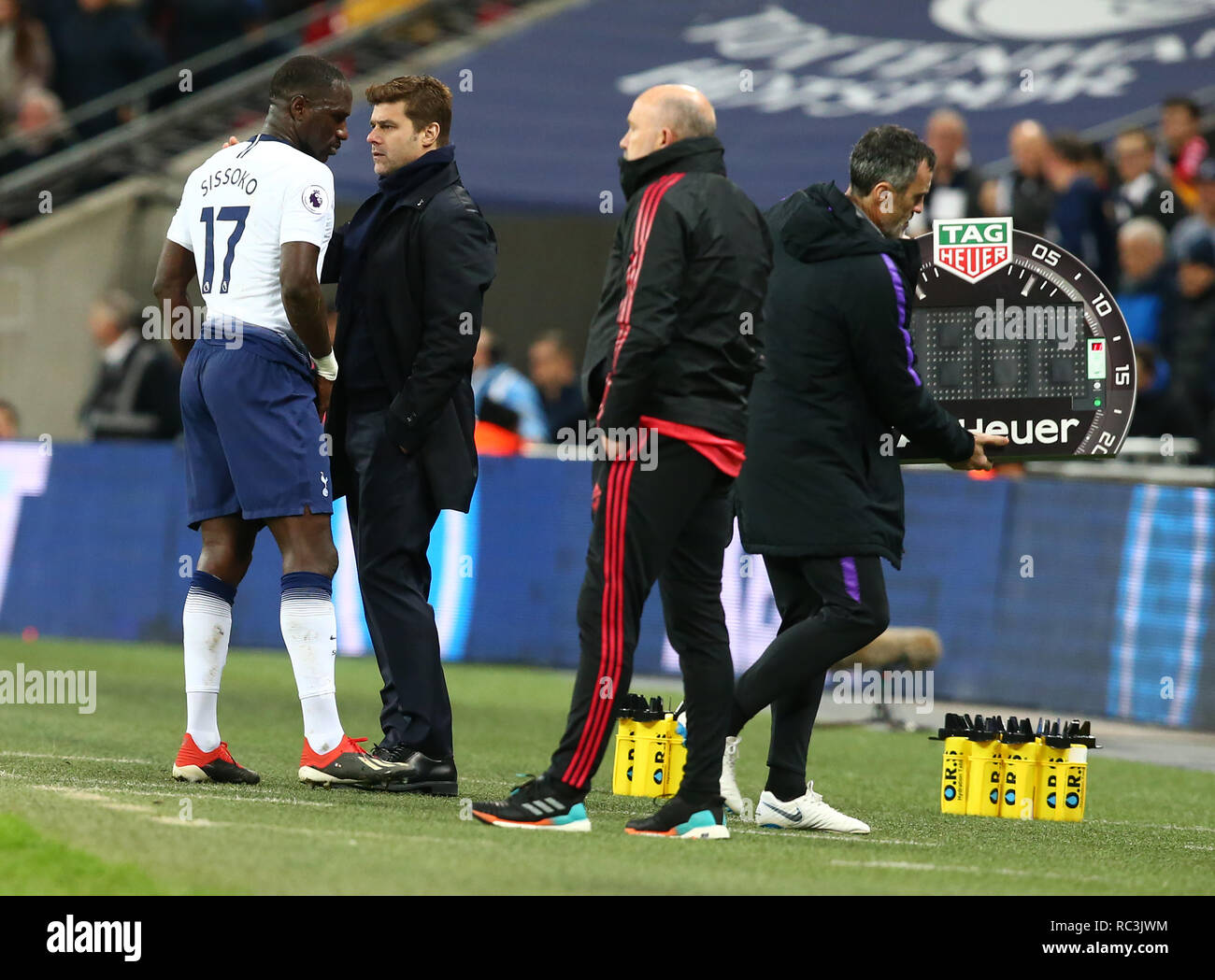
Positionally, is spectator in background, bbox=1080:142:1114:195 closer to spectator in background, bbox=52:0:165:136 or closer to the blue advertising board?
the blue advertising board

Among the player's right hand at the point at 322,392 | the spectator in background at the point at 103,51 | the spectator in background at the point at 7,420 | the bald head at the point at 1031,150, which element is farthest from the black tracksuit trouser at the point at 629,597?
the spectator in background at the point at 103,51

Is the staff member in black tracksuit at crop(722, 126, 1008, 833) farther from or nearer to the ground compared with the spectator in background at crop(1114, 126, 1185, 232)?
nearer to the ground

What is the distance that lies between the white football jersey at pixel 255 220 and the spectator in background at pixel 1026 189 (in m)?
9.33

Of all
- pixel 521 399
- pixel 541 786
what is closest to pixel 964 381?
pixel 541 786

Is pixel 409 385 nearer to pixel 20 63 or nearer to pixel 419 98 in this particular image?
pixel 419 98

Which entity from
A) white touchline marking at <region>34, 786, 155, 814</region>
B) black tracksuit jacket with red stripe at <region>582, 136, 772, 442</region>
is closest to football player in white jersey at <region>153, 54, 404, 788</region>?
white touchline marking at <region>34, 786, 155, 814</region>

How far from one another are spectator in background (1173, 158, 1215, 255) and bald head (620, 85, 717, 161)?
28.8 ft

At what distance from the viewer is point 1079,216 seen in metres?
15.4

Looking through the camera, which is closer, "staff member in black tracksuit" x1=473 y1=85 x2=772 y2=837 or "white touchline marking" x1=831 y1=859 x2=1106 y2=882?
"white touchline marking" x1=831 y1=859 x2=1106 y2=882

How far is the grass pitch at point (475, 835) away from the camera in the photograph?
17.8 feet

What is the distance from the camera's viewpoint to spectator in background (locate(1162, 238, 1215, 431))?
1443cm

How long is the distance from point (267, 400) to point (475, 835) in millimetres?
1946

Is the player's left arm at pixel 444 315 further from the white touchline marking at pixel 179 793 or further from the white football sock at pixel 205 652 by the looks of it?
the white touchline marking at pixel 179 793

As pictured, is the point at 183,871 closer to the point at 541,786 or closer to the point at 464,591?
the point at 541,786
